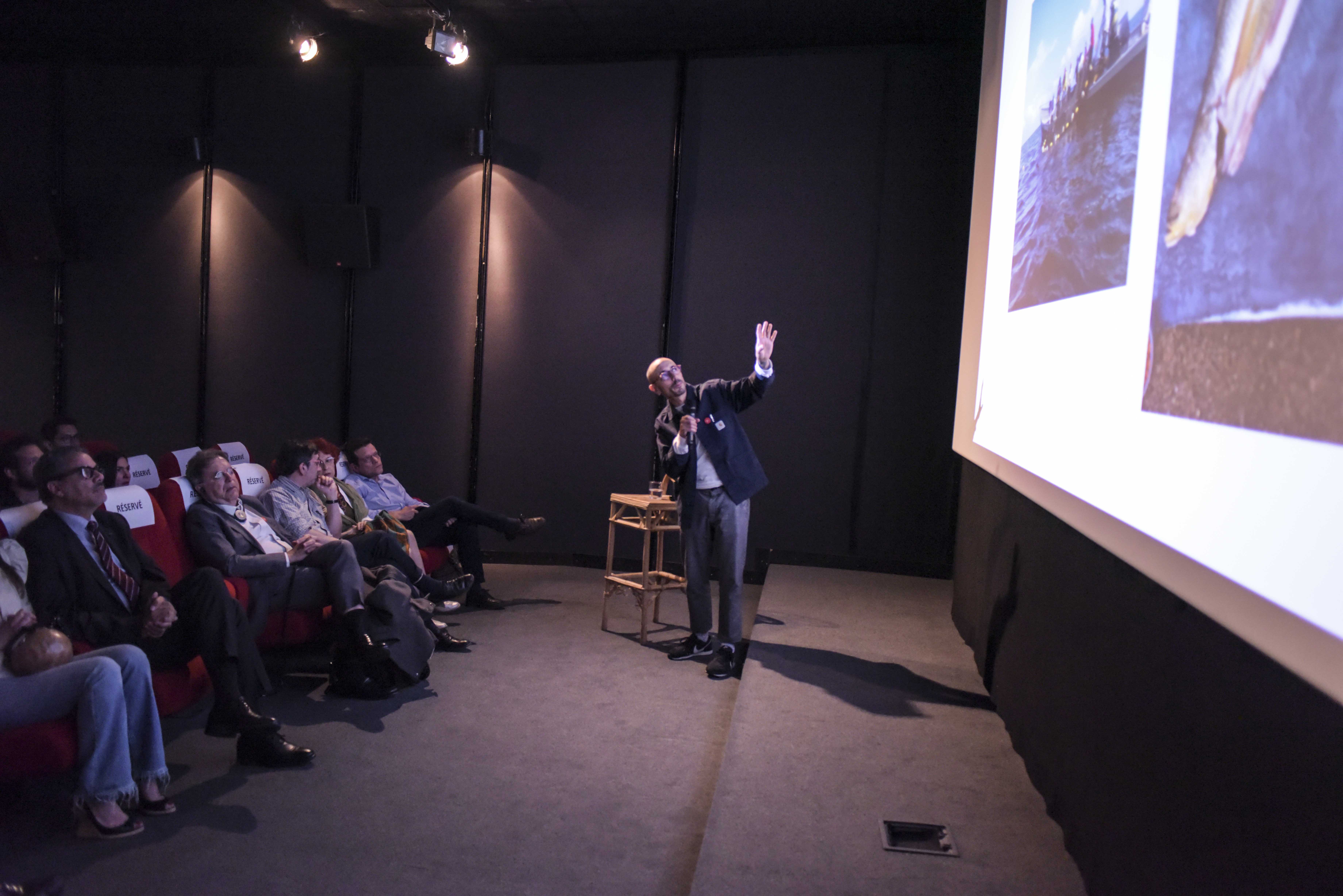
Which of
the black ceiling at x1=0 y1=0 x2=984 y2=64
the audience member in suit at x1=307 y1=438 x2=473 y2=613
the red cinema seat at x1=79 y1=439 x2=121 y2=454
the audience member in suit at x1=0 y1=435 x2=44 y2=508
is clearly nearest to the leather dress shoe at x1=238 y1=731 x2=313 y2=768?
the audience member in suit at x1=307 y1=438 x2=473 y2=613

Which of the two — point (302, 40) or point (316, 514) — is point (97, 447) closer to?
point (316, 514)

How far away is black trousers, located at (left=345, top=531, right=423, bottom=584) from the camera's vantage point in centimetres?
420

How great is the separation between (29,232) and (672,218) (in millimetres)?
4606

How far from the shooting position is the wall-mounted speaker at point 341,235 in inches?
238

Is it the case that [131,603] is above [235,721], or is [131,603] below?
above

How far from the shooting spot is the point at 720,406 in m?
4.02

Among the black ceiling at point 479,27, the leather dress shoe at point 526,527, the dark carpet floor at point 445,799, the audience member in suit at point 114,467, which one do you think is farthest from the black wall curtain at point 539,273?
the audience member in suit at point 114,467

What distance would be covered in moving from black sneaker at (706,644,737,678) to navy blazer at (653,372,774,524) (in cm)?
62

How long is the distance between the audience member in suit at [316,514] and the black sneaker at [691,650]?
126 centimetres

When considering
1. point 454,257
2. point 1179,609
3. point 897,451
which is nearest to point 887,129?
point 897,451

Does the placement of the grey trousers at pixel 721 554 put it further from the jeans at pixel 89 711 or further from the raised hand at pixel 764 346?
the jeans at pixel 89 711

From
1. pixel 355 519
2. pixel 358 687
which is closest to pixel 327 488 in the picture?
pixel 355 519

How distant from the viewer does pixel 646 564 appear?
173 inches

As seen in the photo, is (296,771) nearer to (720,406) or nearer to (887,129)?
(720,406)
